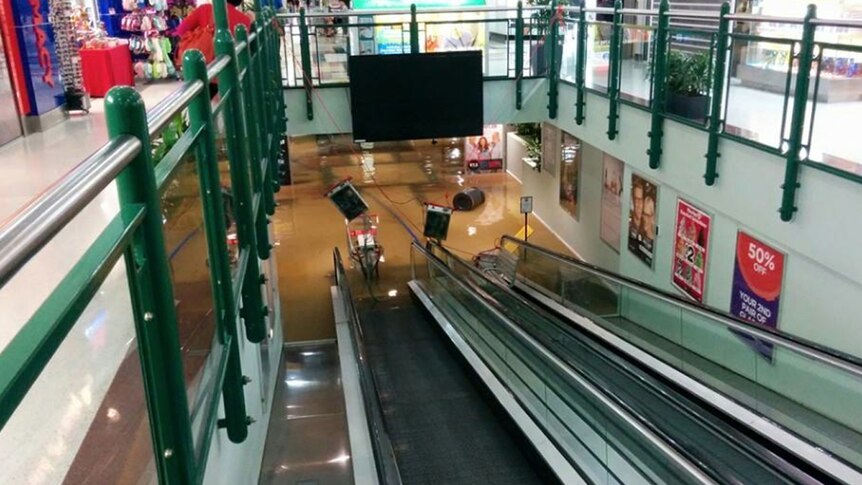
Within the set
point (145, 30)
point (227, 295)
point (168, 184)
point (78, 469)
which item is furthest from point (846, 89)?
point (145, 30)

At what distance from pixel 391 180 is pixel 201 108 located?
63.3 ft

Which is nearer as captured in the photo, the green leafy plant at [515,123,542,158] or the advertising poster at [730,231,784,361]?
the advertising poster at [730,231,784,361]

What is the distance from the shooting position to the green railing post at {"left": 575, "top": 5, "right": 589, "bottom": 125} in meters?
10.5

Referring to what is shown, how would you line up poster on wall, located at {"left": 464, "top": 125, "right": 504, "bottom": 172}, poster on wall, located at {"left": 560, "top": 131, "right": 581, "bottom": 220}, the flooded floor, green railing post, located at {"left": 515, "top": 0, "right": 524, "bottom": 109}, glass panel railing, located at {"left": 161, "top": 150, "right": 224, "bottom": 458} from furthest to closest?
→ poster on wall, located at {"left": 464, "top": 125, "right": 504, "bottom": 172}
poster on wall, located at {"left": 560, "top": 131, "right": 581, "bottom": 220}
the flooded floor
green railing post, located at {"left": 515, "top": 0, "right": 524, "bottom": 109}
glass panel railing, located at {"left": 161, "top": 150, "right": 224, "bottom": 458}

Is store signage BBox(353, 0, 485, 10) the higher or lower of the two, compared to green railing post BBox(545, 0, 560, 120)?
higher

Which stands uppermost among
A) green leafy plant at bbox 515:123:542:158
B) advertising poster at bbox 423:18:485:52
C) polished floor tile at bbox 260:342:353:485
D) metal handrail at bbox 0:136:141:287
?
metal handrail at bbox 0:136:141:287

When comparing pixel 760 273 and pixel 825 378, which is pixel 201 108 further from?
pixel 760 273

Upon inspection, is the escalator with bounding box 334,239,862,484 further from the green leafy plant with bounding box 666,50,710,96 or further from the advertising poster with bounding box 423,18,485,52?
the advertising poster with bounding box 423,18,485,52

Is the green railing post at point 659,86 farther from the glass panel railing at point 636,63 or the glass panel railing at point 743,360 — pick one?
the glass panel railing at point 743,360

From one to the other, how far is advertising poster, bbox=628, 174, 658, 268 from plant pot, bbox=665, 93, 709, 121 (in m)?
2.01

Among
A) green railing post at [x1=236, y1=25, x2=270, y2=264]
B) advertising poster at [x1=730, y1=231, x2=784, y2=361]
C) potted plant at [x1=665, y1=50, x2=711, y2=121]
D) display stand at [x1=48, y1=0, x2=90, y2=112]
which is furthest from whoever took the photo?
display stand at [x1=48, y1=0, x2=90, y2=112]

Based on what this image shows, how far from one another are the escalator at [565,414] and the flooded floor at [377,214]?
4504mm

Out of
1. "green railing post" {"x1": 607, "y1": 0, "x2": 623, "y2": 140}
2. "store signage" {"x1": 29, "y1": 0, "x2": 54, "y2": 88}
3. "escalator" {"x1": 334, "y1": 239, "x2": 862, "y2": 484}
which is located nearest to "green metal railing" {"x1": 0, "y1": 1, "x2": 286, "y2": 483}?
"escalator" {"x1": 334, "y1": 239, "x2": 862, "y2": 484}

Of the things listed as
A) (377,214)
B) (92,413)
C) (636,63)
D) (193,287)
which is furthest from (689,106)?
(377,214)
